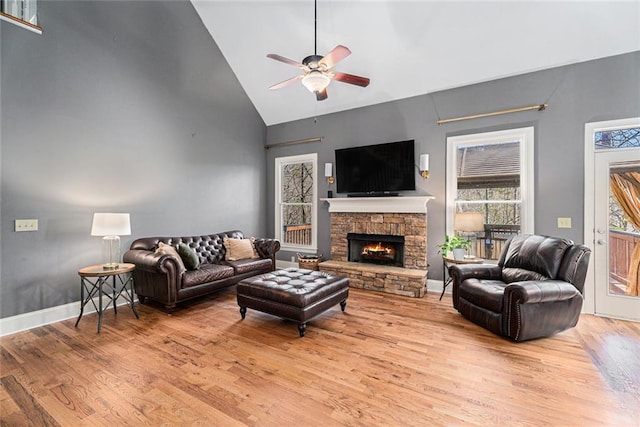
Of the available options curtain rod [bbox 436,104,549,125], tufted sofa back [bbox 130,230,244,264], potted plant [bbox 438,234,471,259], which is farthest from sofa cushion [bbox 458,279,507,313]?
tufted sofa back [bbox 130,230,244,264]

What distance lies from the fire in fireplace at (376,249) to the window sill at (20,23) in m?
4.72

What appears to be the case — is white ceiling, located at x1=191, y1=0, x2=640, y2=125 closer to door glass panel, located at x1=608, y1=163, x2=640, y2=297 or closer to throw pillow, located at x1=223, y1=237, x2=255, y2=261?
door glass panel, located at x1=608, y1=163, x2=640, y2=297

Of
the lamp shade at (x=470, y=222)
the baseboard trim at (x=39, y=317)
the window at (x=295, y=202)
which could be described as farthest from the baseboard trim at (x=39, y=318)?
the lamp shade at (x=470, y=222)

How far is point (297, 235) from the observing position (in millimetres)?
5996

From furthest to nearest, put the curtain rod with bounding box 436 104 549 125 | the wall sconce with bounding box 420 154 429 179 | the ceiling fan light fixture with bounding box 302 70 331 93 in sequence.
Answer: the wall sconce with bounding box 420 154 429 179 < the curtain rod with bounding box 436 104 549 125 < the ceiling fan light fixture with bounding box 302 70 331 93

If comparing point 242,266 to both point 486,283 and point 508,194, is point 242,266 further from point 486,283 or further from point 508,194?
point 508,194

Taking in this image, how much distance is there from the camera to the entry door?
332cm

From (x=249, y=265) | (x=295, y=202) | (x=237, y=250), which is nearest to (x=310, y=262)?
(x=249, y=265)

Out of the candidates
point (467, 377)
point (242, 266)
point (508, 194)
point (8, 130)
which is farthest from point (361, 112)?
point (8, 130)

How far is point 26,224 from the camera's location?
10.1ft

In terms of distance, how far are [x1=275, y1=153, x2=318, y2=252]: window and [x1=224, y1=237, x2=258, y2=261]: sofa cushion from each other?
133cm

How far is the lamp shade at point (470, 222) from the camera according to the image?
3758 millimetres

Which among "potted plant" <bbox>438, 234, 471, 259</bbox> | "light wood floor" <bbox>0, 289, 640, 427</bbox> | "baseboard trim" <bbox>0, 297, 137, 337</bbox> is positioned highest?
"potted plant" <bbox>438, 234, 471, 259</bbox>

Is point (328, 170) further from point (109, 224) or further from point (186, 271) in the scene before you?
point (109, 224)
